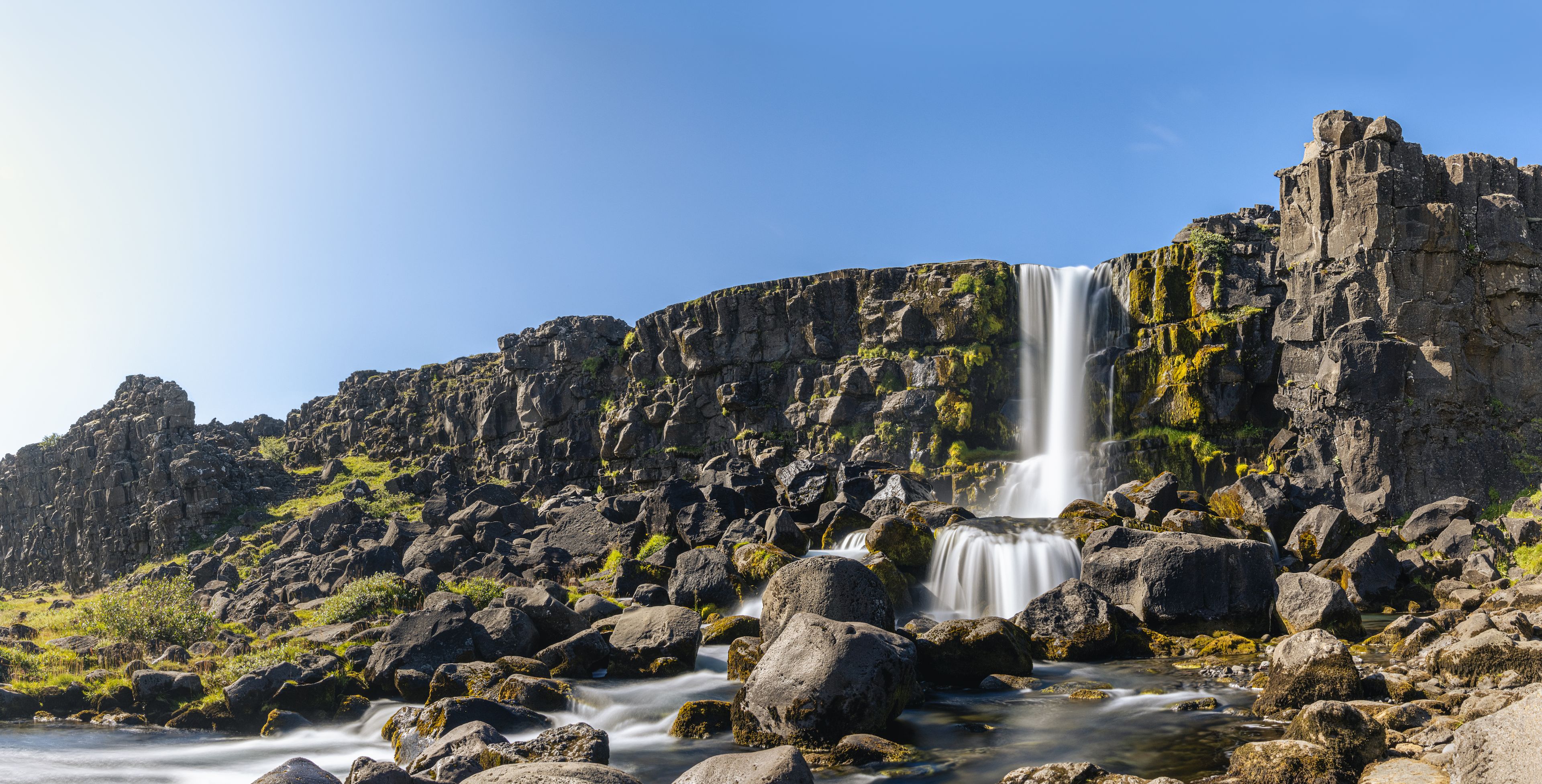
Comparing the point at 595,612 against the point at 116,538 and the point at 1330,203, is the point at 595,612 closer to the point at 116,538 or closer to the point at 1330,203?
the point at 1330,203

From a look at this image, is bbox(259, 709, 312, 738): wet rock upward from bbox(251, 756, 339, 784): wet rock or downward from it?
downward

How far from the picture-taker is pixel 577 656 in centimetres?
1756

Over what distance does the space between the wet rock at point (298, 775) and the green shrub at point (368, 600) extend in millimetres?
14624

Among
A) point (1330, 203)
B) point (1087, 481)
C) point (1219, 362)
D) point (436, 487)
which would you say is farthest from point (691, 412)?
point (1330, 203)

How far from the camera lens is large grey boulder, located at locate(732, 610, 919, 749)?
12.0 meters

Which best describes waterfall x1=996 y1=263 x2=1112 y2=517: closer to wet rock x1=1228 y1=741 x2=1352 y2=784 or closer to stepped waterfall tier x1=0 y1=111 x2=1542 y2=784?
stepped waterfall tier x1=0 y1=111 x2=1542 y2=784

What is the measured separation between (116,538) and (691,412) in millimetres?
40135

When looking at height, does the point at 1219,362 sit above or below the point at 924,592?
above

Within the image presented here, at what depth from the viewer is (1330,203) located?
38.0 meters

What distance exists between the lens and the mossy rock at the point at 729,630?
20188 mm

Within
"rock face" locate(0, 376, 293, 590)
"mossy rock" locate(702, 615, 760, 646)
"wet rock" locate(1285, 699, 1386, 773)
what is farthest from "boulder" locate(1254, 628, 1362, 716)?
"rock face" locate(0, 376, 293, 590)

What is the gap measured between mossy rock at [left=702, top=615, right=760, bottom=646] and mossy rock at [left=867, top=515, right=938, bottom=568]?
554 centimetres

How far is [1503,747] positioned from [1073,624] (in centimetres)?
1081

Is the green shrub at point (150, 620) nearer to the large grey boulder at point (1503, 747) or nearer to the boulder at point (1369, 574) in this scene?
the large grey boulder at point (1503, 747)
